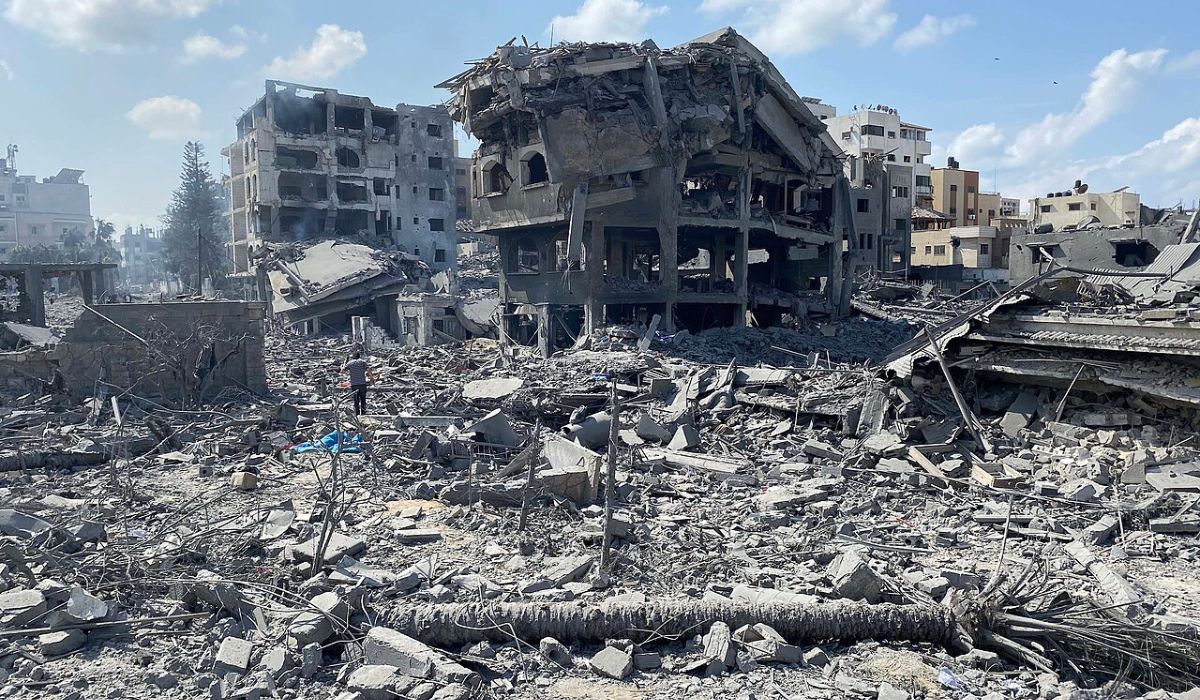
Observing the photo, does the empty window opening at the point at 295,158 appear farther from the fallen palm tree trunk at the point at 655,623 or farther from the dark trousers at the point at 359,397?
the fallen palm tree trunk at the point at 655,623

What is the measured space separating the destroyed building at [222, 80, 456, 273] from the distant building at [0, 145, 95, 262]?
4002 centimetres

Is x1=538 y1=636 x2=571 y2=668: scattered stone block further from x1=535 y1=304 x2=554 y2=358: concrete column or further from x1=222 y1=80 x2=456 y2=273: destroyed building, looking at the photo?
x1=222 y1=80 x2=456 y2=273: destroyed building

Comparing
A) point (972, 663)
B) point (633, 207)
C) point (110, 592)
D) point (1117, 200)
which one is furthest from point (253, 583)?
point (1117, 200)

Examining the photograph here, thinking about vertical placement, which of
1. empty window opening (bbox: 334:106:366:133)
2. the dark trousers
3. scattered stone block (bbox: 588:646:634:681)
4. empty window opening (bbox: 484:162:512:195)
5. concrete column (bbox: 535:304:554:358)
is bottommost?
scattered stone block (bbox: 588:646:634:681)

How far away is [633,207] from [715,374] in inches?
382

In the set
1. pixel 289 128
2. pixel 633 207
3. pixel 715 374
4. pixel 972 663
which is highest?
pixel 289 128

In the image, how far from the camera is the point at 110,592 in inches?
244

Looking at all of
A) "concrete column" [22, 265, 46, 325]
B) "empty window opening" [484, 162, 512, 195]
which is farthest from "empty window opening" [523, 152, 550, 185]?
"concrete column" [22, 265, 46, 325]

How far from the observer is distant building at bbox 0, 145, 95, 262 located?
74.6 metres

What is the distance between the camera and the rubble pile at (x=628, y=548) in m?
5.25

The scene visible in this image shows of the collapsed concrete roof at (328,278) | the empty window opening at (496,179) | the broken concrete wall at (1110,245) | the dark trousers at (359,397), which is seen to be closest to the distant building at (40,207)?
the collapsed concrete roof at (328,278)

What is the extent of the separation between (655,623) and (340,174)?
4352 centimetres

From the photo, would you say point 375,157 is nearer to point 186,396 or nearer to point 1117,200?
point 186,396

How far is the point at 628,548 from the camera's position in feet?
24.7
